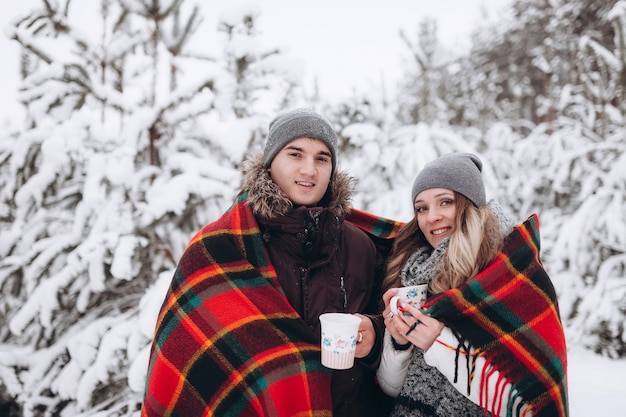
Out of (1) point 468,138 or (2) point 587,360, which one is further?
(1) point 468,138

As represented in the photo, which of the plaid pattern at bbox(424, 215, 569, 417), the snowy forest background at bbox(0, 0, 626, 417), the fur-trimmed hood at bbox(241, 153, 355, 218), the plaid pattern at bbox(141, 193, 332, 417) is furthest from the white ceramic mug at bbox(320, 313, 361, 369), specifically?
the snowy forest background at bbox(0, 0, 626, 417)

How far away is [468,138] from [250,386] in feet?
32.8

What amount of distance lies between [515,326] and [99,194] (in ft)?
8.66

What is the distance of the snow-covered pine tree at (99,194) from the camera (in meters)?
2.77

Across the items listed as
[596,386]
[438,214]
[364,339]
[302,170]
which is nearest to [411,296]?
[364,339]

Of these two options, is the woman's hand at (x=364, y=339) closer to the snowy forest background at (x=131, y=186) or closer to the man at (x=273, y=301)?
the man at (x=273, y=301)

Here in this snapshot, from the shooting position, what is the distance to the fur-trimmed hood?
5.24 feet

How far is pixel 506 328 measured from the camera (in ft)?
4.76

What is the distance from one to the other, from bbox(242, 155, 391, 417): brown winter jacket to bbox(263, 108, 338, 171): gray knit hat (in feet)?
0.28

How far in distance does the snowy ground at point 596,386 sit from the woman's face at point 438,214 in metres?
1.56

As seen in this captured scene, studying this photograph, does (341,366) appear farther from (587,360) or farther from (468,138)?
(468,138)

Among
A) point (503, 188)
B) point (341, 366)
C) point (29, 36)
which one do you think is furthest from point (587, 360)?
point (29, 36)

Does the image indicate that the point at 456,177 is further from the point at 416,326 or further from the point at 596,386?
the point at 596,386

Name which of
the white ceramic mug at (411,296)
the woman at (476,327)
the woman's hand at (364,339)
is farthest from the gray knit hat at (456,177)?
the woman's hand at (364,339)
